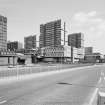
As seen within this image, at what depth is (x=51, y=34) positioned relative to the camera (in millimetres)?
175375

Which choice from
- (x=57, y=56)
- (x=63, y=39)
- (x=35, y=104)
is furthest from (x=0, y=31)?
(x=35, y=104)

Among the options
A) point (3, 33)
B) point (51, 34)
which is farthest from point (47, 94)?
point (51, 34)

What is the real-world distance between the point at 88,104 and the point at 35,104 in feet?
7.49

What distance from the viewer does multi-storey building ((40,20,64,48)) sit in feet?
554

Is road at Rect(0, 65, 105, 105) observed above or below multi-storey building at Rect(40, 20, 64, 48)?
below

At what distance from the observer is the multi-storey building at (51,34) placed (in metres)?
169

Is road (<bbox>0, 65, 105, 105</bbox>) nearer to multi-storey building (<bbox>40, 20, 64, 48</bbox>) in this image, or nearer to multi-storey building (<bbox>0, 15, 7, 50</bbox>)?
multi-storey building (<bbox>0, 15, 7, 50</bbox>)

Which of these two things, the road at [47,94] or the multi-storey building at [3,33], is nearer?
the road at [47,94]

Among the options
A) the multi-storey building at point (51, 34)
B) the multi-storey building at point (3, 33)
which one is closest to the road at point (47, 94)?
the multi-storey building at point (3, 33)

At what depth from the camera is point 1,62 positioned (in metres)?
64.9

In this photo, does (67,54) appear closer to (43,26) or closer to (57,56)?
(57,56)

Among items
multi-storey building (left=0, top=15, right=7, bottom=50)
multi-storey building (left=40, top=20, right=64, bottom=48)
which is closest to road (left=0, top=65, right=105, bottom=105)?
multi-storey building (left=0, top=15, right=7, bottom=50)

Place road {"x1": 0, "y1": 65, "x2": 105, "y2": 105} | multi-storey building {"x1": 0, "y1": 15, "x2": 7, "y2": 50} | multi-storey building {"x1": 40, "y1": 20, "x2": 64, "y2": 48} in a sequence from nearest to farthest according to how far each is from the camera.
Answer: road {"x1": 0, "y1": 65, "x2": 105, "y2": 105} → multi-storey building {"x1": 0, "y1": 15, "x2": 7, "y2": 50} → multi-storey building {"x1": 40, "y1": 20, "x2": 64, "y2": 48}

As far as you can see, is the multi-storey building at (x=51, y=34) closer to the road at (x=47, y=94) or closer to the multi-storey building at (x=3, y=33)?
the multi-storey building at (x=3, y=33)
